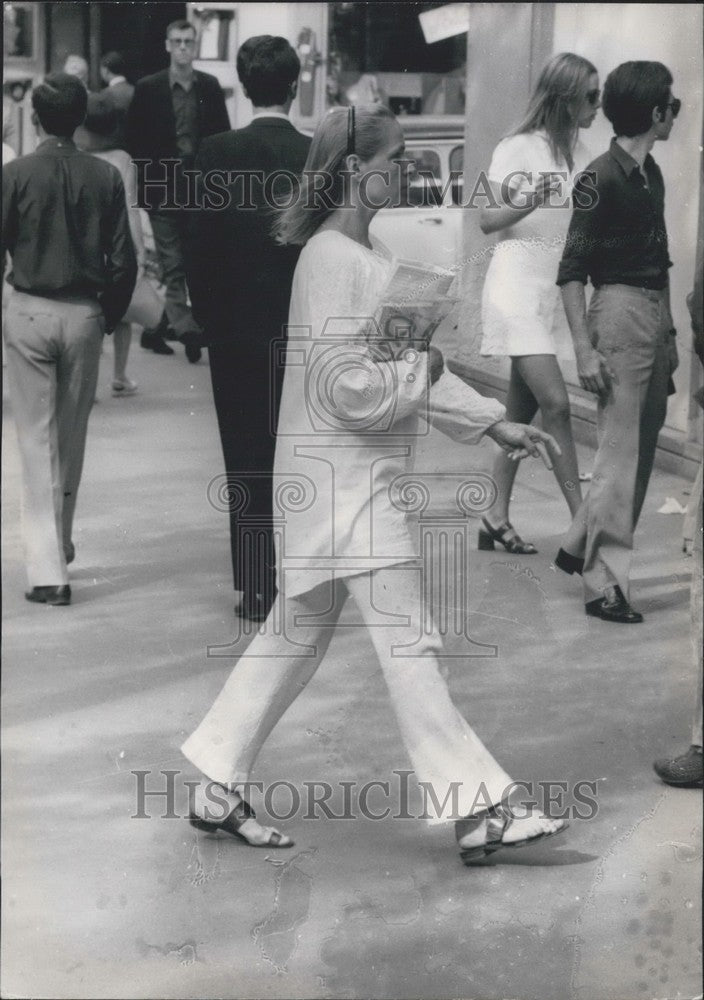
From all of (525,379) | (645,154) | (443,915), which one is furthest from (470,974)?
(645,154)

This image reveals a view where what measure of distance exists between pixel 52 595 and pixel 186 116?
169 cm

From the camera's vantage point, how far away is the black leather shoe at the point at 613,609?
14.1 ft

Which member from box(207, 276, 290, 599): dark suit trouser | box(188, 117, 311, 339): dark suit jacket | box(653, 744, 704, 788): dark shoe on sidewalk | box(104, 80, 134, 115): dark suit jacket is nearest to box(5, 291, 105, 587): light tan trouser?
box(104, 80, 134, 115): dark suit jacket

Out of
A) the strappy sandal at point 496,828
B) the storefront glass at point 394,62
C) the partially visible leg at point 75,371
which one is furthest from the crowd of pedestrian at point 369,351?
the partially visible leg at point 75,371

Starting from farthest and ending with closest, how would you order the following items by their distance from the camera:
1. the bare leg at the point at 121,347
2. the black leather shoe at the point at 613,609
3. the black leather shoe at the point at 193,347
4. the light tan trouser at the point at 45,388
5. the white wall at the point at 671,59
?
the light tan trouser at the point at 45,388
the bare leg at the point at 121,347
the black leather shoe at the point at 613,609
the black leather shoe at the point at 193,347
the white wall at the point at 671,59

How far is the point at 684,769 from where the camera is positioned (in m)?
4.38

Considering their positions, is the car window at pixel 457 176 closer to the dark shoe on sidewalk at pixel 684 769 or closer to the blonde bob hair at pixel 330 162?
the blonde bob hair at pixel 330 162

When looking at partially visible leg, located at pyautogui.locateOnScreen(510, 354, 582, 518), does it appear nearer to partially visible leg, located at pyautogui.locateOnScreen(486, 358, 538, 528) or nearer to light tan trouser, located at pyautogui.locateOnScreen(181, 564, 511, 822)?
partially visible leg, located at pyautogui.locateOnScreen(486, 358, 538, 528)

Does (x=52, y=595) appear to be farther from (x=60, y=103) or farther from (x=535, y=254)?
(x=535, y=254)

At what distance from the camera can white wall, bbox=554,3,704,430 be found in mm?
3943

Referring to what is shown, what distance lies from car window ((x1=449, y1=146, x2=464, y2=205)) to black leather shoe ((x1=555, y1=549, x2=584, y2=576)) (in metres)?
0.89

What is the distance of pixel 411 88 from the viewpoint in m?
4.11

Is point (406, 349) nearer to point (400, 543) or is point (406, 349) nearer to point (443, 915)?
point (400, 543)

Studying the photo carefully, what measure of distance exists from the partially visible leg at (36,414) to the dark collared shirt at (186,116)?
43.9 inches
